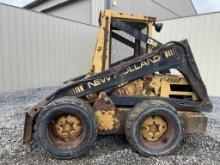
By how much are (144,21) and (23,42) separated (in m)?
6.27

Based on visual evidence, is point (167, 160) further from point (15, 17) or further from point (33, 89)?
point (15, 17)

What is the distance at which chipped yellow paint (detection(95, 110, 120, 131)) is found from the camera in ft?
10.5

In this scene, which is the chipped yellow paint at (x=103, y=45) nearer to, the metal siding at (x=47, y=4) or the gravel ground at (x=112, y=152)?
the gravel ground at (x=112, y=152)

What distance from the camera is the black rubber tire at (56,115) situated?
9.75 ft

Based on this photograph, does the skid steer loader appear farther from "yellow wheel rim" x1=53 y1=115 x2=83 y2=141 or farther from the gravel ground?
the gravel ground

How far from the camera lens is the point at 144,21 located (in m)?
3.54

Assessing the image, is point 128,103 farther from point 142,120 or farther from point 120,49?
point 120,49

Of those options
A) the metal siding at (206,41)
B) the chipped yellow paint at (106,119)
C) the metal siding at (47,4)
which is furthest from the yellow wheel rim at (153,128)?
the metal siding at (47,4)

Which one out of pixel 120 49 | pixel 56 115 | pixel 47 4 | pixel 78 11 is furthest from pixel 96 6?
pixel 56 115

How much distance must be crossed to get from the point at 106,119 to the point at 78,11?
38.3 ft

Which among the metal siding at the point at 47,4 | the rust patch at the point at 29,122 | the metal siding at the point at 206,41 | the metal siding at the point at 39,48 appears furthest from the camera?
the metal siding at the point at 47,4

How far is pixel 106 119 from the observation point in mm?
3201

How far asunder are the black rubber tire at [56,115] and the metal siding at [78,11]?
10.8 m

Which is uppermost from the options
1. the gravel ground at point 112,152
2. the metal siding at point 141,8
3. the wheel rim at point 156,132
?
the metal siding at point 141,8
